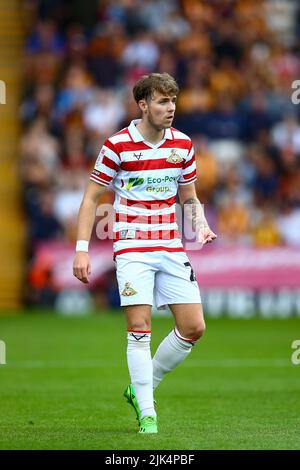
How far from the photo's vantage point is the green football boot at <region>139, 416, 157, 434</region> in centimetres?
762

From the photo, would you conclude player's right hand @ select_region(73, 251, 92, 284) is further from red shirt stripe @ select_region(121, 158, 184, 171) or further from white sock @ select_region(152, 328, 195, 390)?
white sock @ select_region(152, 328, 195, 390)

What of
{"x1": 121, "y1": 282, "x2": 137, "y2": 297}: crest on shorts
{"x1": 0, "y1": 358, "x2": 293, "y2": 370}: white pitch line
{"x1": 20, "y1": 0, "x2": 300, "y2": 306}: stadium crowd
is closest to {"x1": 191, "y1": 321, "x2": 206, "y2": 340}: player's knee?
{"x1": 121, "y1": 282, "x2": 137, "y2": 297}: crest on shorts

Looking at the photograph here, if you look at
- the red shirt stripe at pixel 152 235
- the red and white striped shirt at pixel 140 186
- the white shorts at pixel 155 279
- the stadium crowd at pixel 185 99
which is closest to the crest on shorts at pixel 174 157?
the red and white striped shirt at pixel 140 186

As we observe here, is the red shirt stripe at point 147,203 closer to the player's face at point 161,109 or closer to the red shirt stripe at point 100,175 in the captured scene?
the red shirt stripe at point 100,175

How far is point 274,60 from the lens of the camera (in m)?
22.0

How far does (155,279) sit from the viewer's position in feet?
26.2

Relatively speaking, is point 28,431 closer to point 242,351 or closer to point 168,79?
point 168,79

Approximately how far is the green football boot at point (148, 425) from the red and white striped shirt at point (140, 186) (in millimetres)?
1164

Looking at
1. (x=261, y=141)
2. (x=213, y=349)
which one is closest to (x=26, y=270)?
(x=261, y=141)

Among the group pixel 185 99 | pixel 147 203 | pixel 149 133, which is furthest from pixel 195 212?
pixel 185 99

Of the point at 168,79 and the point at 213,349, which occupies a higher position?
the point at 168,79

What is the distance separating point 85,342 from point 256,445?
793 cm

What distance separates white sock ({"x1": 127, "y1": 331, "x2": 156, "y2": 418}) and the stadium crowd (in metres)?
11.3
